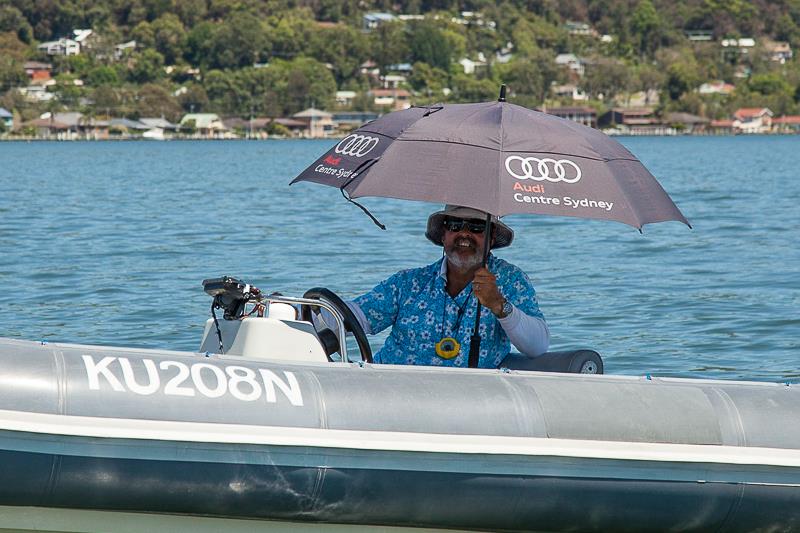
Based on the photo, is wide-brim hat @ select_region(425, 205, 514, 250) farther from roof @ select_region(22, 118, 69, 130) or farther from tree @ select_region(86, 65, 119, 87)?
tree @ select_region(86, 65, 119, 87)

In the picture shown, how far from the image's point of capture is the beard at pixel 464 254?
5566 millimetres

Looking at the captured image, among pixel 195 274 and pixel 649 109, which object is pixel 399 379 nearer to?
pixel 195 274

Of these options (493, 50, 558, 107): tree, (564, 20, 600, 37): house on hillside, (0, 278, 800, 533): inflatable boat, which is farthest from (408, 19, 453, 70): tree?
(0, 278, 800, 533): inflatable boat

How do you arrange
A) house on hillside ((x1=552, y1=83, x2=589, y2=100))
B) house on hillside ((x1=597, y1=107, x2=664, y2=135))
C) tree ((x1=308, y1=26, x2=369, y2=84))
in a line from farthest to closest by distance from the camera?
tree ((x1=308, y1=26, x2=369, y2=84)), house on hillside ((x1=552, y1=83, x2=589, y2=100)), house on hillside ((x1=597, y1=107, x2=664, y2=135))

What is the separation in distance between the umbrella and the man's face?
36cm

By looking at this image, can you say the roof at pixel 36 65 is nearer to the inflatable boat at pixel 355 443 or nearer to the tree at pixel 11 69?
the tree at pixel 11 69

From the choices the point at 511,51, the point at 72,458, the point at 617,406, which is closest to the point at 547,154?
the point at 617,406

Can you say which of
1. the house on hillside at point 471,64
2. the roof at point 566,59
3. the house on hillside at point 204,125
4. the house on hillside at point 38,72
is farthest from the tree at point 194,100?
the roof at point 566,59

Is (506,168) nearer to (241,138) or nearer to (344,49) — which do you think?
(241,138)

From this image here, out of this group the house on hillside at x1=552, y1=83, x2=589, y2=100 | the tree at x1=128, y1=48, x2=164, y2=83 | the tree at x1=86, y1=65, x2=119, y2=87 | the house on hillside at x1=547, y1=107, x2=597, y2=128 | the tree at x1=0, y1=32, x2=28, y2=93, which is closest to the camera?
the house on hillside at x1=547, y1=107, x2=597, y2=128

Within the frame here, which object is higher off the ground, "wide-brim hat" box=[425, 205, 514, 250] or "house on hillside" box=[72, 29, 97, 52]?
"wide-brim hat" box=[425, 205, 514, 250]

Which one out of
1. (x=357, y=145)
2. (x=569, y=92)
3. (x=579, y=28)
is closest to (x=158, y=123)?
(x=569, y=92)

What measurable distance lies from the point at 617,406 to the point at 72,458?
1727mm

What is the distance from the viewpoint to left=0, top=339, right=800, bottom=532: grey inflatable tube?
15.0 ft
